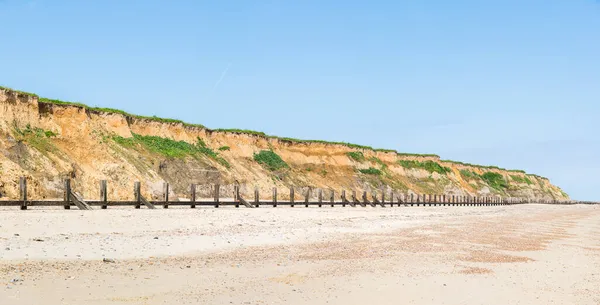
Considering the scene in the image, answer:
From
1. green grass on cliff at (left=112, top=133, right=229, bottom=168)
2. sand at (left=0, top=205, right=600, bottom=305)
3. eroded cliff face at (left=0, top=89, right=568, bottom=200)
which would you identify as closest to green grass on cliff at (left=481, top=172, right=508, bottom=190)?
eroded cliff face at (left=0, top=89, right=568, bottom=200)

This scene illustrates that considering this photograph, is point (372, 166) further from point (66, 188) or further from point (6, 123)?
point (66, 188)

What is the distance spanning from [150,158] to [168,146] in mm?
5189

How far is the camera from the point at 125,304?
7.22 metres

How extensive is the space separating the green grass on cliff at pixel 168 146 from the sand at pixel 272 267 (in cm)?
Answer: 3141

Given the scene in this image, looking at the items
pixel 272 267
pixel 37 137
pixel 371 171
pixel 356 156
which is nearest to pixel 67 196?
pixel 272 267

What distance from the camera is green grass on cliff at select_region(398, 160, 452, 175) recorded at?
92.5 meters

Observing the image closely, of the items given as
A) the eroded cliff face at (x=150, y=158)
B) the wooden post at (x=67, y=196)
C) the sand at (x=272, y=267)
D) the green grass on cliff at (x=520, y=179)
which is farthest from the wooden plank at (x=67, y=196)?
the green grass on cliff at (x=520, y=179)

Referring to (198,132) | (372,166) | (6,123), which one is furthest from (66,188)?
(372,166)

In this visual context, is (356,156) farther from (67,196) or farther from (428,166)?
(67,196)

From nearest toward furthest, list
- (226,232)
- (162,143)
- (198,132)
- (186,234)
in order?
(186,234)
(226,232)
(162,143)
(198,132)

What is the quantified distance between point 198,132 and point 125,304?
5298 centimetres

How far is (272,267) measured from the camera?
1061cm

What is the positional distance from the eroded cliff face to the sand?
1855 cm

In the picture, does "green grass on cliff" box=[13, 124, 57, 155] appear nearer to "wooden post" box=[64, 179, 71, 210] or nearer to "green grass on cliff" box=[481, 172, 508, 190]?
"wooden post" box=[64, 179, 71, 210]
